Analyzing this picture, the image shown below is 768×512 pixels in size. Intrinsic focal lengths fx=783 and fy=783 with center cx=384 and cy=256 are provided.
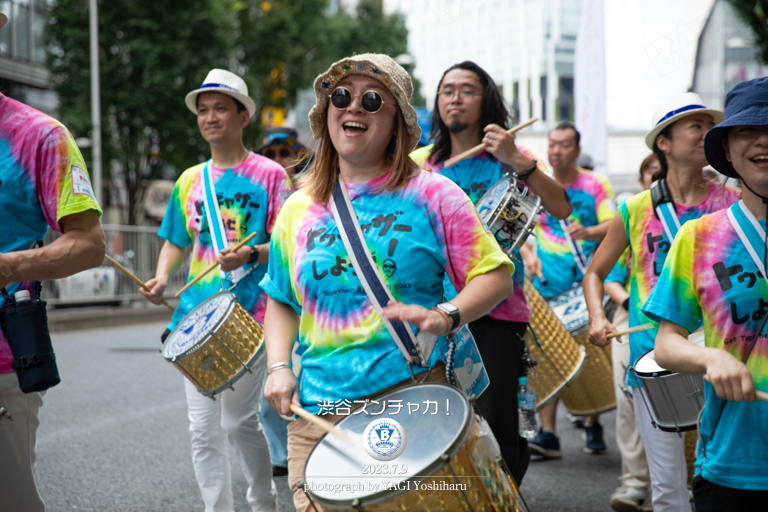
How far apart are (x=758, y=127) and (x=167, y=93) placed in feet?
72.6

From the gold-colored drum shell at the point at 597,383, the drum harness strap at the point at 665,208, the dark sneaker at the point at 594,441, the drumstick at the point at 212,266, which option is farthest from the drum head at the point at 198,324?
the dark sneaker at the point at 594,441

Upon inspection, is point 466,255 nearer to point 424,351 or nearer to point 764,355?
point 424,351

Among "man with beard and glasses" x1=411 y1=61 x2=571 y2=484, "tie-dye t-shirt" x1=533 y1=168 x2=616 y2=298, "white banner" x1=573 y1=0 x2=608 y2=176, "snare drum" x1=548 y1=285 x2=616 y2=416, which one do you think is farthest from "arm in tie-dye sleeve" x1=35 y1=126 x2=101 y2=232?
"white banner" x1=573 y1=0 x2=608 y2=176

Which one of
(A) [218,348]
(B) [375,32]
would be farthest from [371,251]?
(B) [375,32]

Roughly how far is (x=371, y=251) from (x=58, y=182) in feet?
3.32

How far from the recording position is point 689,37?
195 inches

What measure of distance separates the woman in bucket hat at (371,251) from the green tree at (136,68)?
2056 centimetres

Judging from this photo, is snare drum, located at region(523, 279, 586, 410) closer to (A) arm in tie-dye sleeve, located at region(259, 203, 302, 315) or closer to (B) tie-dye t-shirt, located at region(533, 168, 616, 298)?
(B) tie-dye t-shirt, located at region(533, 168, 616, 298)

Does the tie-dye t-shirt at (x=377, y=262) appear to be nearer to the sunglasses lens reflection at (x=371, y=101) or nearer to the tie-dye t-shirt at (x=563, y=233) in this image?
the sunglasses lens reflection at (x=371, y=101)

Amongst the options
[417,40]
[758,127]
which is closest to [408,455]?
[758,127]

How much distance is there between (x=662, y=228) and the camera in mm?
3684

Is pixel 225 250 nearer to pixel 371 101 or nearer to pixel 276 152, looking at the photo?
pixel 371 101

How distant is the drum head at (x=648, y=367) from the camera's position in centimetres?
307

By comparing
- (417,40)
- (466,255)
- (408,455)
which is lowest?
(408,455)
